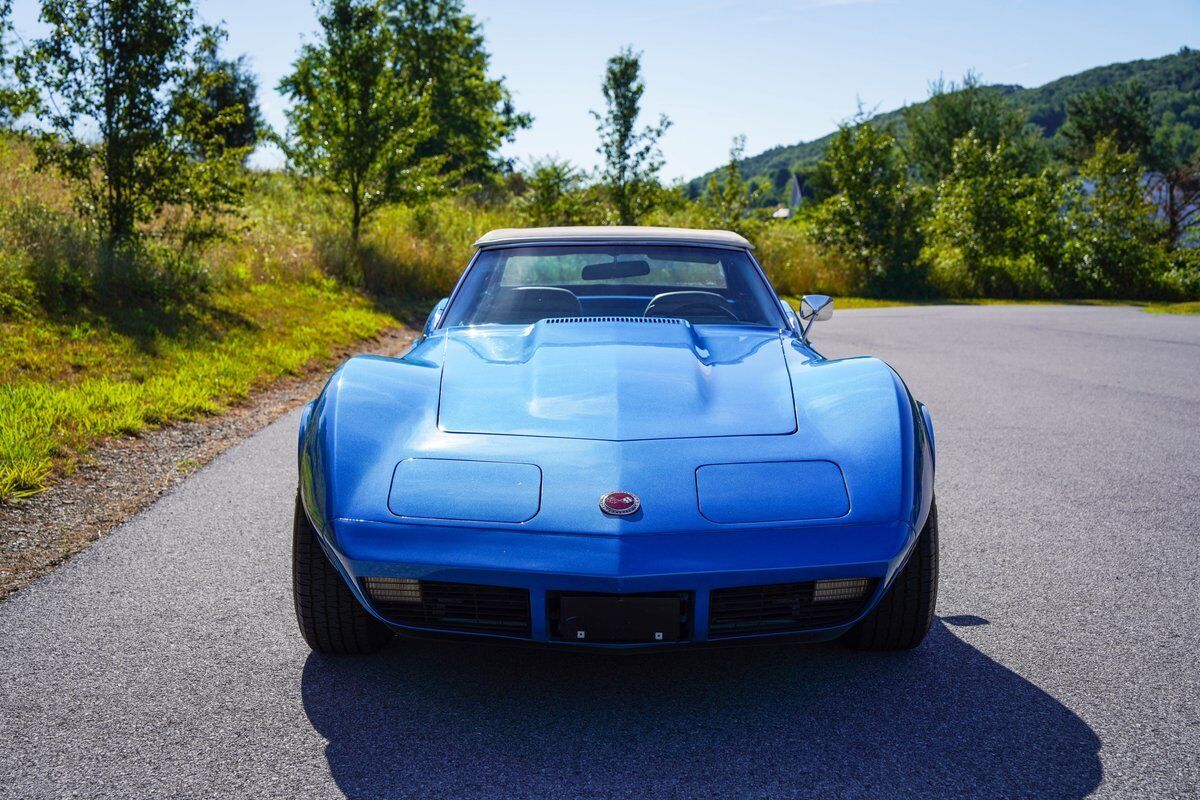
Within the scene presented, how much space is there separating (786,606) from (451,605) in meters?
0.83

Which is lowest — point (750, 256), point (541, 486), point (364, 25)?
point (541, 486)

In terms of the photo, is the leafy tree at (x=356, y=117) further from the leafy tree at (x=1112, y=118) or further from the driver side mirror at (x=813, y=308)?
the leafy tree at (x=1112, y=118)

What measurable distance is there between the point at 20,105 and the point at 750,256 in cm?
914

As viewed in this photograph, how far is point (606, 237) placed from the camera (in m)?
4.31

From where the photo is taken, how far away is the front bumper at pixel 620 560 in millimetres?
2285

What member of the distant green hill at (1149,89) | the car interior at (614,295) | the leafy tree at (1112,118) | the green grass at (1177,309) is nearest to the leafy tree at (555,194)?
the green grass at (1177,309)

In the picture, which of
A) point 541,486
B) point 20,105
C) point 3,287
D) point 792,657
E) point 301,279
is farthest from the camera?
point 301,279

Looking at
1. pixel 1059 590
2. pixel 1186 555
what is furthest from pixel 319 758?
pixel 1186 555

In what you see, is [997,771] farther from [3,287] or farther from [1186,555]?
[3,287]

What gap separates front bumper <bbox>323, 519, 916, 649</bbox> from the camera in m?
2.29

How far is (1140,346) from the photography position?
12492 mm

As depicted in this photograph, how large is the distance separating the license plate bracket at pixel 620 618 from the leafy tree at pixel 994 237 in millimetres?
24730

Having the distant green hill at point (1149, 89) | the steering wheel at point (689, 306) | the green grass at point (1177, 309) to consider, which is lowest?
the green grass at point (1177, 309)

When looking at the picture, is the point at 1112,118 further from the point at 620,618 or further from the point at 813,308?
the point at 620,618
